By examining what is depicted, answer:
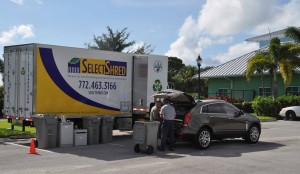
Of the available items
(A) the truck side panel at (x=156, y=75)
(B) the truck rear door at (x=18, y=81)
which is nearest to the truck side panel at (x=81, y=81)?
(B) the truck rear door at (x=18, y=81)

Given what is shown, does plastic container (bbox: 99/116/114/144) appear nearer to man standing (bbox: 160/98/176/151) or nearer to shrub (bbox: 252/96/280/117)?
man standing (bbox: 160/98/176/151)

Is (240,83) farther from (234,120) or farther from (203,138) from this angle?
(203,138)

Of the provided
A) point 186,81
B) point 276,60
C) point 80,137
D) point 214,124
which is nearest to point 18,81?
point 80,137

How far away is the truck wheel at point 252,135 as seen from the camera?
14922 mm

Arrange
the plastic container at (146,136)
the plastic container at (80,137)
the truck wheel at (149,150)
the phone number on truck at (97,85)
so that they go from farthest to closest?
the phone number on truck at (97,85) → the plastic container at (80,137) → the plastic container at (146,136) → the truck wheel at (149,150)

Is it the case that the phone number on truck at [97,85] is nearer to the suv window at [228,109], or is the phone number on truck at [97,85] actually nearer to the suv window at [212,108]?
the suv window at [212,108]

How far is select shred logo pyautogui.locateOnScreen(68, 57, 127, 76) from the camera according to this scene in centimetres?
1538

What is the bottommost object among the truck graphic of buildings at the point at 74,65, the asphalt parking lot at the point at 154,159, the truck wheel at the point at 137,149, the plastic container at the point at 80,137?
the asphalt parking lot at the point at 154,159

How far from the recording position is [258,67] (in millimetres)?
32312

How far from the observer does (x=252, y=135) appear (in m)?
15.0

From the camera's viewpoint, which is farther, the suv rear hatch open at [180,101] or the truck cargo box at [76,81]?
the truck cargo box at [76,81]

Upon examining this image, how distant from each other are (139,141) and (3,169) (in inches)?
165

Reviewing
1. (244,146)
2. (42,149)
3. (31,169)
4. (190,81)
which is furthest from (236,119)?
(190,81)

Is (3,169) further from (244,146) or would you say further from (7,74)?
(244,146)
